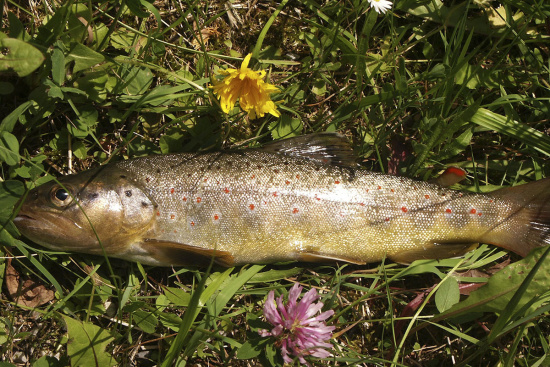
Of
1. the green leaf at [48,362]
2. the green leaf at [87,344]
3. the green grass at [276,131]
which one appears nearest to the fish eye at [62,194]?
the green grass at [276,131]

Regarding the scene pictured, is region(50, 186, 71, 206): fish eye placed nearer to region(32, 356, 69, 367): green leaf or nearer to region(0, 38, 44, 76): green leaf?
region(0, 38, 44, 76): green leaf

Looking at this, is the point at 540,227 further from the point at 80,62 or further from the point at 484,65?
the point at 80,62

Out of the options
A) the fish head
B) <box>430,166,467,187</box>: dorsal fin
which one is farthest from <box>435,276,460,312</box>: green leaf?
the fish head

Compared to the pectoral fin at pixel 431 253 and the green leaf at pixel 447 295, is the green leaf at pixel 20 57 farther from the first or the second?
the green leaf at pixel 447 295

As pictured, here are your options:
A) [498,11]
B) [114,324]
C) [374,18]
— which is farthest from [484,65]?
[114,324]

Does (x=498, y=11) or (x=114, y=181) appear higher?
(x=498, y=11)
